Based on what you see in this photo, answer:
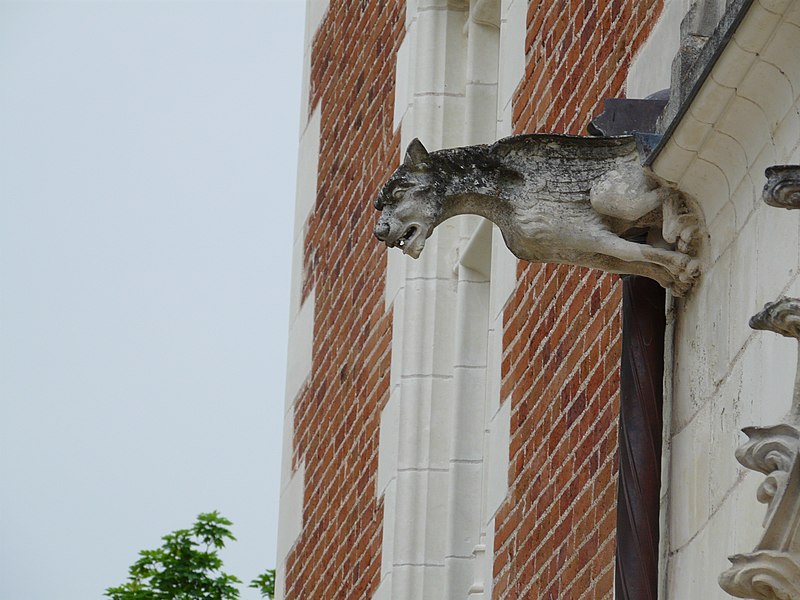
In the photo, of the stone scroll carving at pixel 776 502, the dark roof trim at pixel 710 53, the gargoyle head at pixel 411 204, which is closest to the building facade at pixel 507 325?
the dark roof trim at pixel 710 53

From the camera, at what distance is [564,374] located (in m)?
6.73

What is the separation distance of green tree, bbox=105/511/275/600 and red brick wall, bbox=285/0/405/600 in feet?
20.8

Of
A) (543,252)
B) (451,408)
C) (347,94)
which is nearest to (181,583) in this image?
(347,94)

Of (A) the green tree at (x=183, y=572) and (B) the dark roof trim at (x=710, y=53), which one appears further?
(A) the green tree at (x=183, y=572)

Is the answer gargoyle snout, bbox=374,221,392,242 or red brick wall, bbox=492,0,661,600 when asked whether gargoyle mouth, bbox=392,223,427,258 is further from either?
red brick wall, bbox=492,0,661,600

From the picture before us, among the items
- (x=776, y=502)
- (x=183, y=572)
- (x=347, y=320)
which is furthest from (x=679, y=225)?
(x=183, y=572)

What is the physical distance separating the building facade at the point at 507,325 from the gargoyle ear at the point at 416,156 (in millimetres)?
552

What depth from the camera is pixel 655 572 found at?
520cm

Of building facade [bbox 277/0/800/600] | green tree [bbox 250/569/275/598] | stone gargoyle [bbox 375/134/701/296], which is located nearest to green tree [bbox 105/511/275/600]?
green tree [bbox 250/569/275/598]

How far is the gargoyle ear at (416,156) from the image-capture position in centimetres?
534

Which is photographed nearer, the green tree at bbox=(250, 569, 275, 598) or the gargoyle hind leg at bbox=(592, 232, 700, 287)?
the gargoyle hind leg at bbox=(592, 232, 700, 287)

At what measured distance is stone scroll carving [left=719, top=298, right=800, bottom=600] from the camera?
13.2 feet

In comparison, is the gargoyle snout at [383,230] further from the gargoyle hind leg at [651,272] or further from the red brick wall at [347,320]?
the red brick wall at [347,320]

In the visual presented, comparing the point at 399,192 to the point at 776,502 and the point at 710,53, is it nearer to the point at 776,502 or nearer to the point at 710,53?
the point at 710,53
